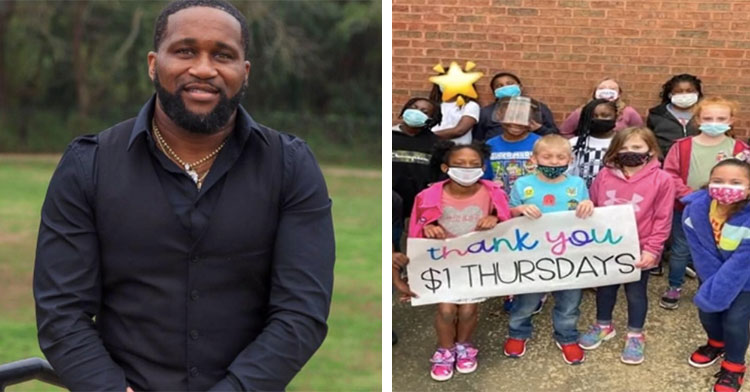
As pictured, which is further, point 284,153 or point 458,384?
point 458,384

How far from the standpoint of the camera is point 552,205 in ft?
14.6

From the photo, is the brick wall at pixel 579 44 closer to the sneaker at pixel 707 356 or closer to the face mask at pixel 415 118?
the face mask at pixel 415 118

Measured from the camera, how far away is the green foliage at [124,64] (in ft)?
85.0

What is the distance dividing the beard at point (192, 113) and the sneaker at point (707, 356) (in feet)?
10.8

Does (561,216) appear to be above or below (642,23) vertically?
below

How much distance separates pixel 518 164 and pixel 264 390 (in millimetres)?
2985

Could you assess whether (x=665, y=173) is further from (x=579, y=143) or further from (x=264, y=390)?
(x=264, y=390)

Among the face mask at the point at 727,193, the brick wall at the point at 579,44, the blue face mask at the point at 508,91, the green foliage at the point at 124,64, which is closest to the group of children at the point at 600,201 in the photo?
the face mask at the point at 727,193

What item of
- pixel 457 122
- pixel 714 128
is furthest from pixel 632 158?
pixel 457 122

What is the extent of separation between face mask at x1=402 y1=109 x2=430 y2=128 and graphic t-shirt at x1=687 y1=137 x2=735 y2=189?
1578 mm

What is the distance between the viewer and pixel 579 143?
5.10m

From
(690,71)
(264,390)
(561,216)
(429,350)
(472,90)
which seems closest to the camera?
(264,390)

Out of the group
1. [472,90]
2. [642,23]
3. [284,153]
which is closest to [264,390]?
[284,153]

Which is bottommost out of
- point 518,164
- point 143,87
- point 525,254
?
point 143,87
